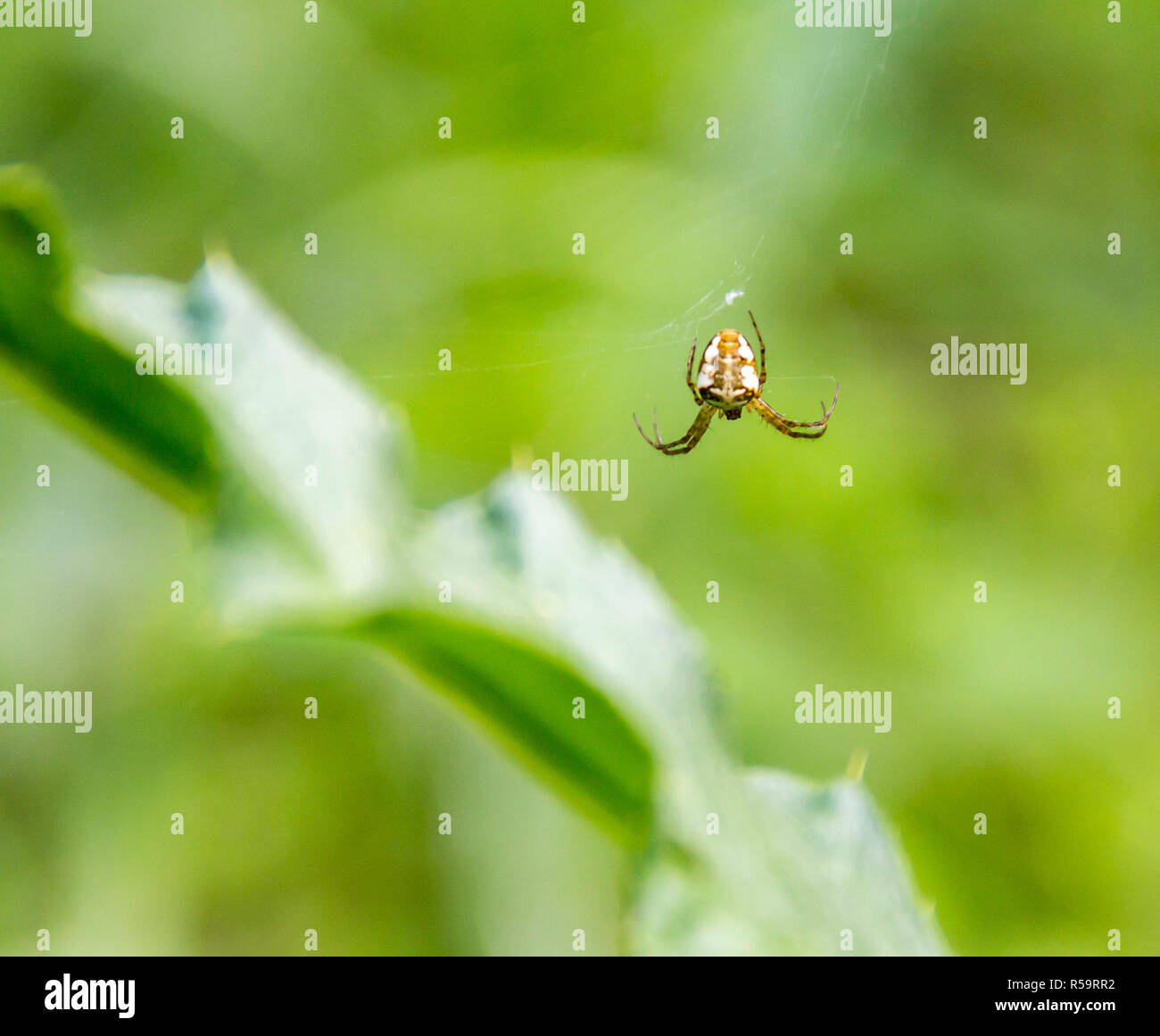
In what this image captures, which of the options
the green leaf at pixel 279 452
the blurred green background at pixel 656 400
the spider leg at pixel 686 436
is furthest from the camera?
the spider leg at pixel 686 436

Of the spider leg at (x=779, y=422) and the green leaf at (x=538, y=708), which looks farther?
the spider leg at (x=779, y=422)

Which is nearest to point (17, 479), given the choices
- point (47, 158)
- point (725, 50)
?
point (47, 158)

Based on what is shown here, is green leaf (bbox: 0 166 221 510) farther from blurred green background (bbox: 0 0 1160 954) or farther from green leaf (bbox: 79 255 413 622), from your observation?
blurred green background (bbox: 0 0 1160 954)

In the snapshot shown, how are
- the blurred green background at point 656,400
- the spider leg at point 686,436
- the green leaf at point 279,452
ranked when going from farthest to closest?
1. the spider leg at point 686,436
2. the blurred green background at point 656,400
3. the green leaf at point 279,452

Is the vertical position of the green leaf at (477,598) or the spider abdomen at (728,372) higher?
the spider abdomen at (728,372)

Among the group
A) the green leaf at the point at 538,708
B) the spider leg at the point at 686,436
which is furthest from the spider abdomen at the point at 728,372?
the green leaf at the point at 538,708

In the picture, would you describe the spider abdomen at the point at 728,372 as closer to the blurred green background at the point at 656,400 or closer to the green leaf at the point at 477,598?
the blurred green background at the point at 656,400

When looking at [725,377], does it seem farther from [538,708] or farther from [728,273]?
[538,708]
